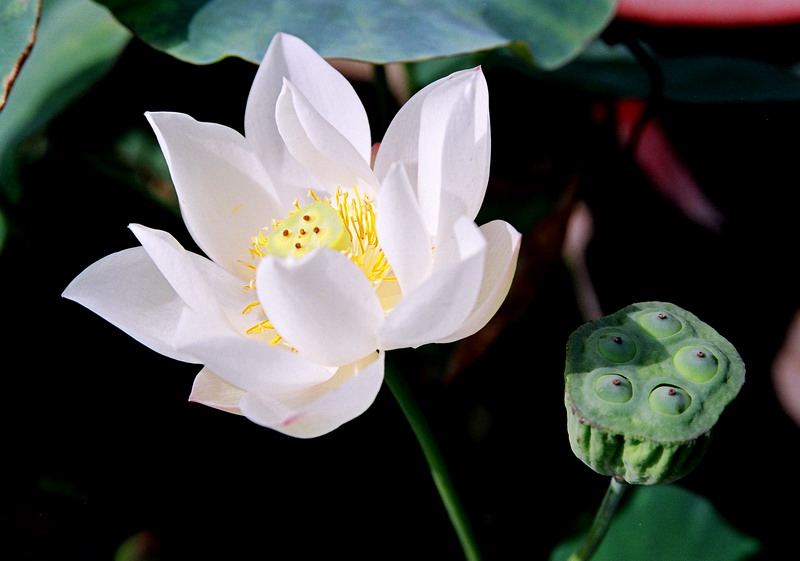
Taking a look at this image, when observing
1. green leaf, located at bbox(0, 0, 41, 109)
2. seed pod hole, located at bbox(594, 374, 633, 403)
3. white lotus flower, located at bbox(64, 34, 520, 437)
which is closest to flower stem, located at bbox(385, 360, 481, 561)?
white lotus flower, located at bbox(64, 34, 520, 437)

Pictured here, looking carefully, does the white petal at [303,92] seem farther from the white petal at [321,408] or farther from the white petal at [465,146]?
the white petal at [321,408]

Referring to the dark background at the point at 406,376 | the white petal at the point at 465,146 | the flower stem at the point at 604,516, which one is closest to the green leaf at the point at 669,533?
the dark background at the point at 406,376

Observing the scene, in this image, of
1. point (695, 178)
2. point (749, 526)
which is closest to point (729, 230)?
point (695, 178)

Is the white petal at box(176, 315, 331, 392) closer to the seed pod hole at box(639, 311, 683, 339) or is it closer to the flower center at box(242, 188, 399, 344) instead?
the flower center at box(242, 188, 399, 344)

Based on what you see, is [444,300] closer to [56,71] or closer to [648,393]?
[648,393]

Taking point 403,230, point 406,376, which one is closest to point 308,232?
point 403,230

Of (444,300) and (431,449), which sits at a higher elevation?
(444,300)
